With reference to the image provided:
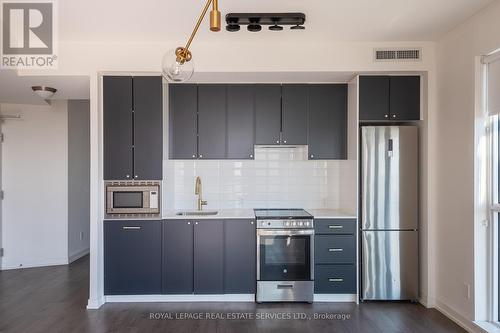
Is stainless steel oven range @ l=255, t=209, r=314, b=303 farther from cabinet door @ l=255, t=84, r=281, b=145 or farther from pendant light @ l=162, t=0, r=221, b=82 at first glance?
pendant light @ l=162, t=0, r=221, b=82

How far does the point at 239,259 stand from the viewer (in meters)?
3.72

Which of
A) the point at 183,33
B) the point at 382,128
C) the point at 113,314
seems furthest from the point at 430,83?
the point at 113,314

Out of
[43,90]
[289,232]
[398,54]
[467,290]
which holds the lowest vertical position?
[467,290]

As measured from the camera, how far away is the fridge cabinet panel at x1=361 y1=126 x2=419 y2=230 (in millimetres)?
3656

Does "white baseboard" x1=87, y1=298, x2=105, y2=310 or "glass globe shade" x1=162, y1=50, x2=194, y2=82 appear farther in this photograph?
"white baseboard" x1=87, y1=298, x2=105, y2=310

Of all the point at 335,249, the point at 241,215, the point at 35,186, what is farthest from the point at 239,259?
the point at 35,186

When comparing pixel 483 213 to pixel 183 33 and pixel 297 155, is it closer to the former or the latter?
pixel 297 155

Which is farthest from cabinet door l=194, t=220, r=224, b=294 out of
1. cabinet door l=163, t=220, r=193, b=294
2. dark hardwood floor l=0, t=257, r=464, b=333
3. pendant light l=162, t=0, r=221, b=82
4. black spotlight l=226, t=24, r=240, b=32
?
pendant light l=162, t=0, r=221, b=82

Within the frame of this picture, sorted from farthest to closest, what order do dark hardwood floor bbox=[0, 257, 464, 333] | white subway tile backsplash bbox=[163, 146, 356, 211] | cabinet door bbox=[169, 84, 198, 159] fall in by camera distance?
1. white subway tile backsplash bbox=[163, 146, 356, 211]
2. cabinet door bbox=[169, 84, 198, 159]
3. dark hardwood floor bbox=[0, 257, 464, 333]

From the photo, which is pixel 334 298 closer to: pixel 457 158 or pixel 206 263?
pixel 206 263

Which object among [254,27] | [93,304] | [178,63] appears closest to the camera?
[178,63]

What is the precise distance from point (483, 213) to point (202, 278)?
2832mm

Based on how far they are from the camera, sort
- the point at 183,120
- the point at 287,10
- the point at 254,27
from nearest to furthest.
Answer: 1. the point at 287,10
2. the point at 254,27
3. the point at 183,120

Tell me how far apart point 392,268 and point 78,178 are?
4.87m
